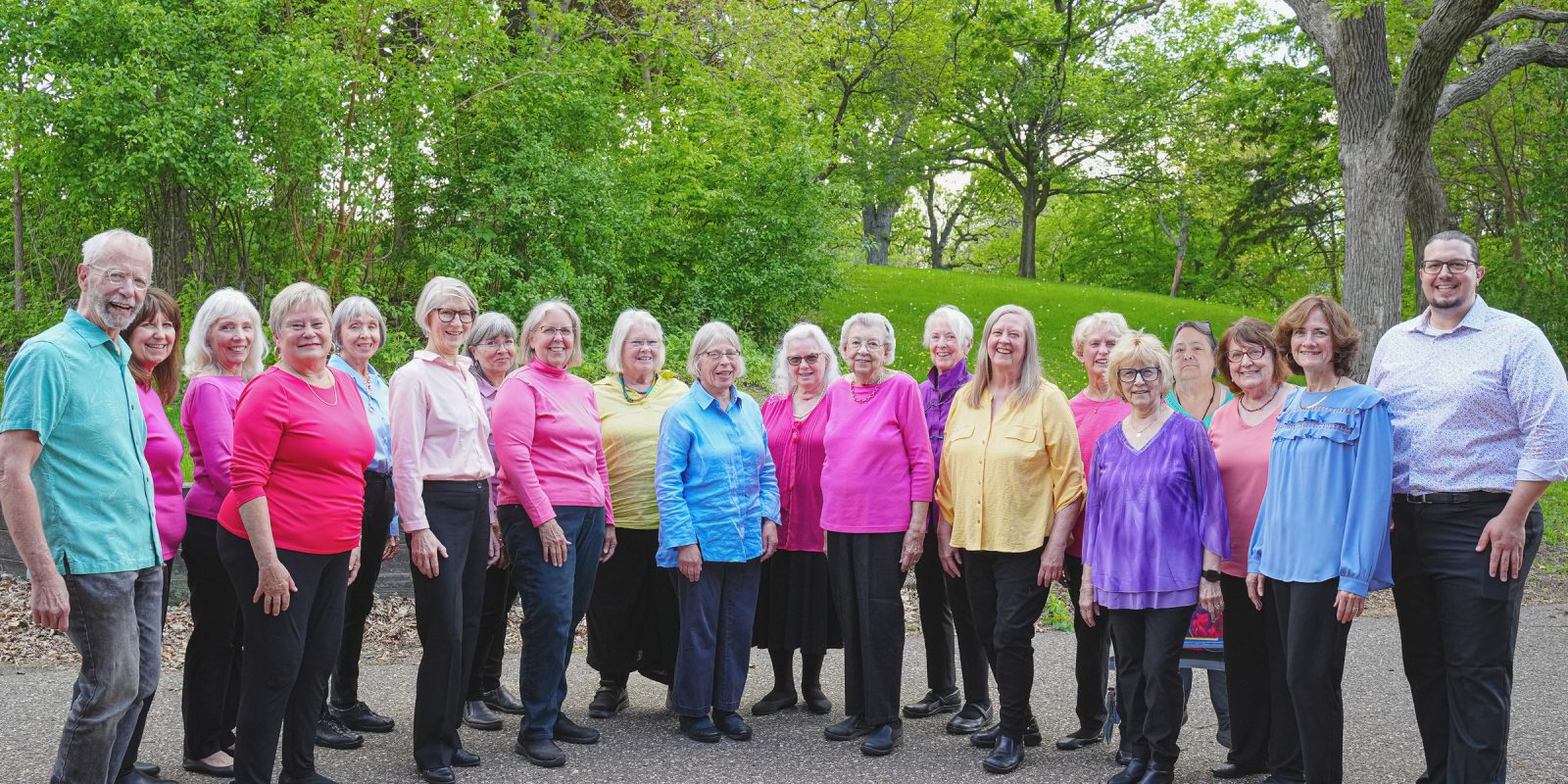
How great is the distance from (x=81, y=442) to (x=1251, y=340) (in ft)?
14.3

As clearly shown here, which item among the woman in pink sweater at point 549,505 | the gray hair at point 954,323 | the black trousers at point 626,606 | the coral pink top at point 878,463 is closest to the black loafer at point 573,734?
the woman in pink sweater at point 549,505

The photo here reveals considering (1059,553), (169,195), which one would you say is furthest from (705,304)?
(1059,553)

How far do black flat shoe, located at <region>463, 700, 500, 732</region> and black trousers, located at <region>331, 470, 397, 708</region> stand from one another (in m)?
0.52

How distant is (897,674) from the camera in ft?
17.6

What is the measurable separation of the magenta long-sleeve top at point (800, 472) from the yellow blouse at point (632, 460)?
0.58 m

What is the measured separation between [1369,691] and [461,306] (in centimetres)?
513

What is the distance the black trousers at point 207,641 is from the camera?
4676 millimetres

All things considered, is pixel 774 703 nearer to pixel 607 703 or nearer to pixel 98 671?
pixel 607 703

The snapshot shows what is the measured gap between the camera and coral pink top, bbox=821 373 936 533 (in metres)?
5.35

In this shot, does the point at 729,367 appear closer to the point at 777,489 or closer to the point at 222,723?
the point at 777,489

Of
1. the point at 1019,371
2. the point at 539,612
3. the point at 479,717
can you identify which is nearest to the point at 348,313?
the point at 539,612

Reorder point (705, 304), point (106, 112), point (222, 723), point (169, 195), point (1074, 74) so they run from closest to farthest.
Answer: point (222, 723), point (106, 112), point (169, 195), point (705, 304), point (1074, 74)

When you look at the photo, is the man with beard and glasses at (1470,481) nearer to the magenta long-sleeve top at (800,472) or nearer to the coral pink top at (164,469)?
the magenta long-sleeve top at (800,472)

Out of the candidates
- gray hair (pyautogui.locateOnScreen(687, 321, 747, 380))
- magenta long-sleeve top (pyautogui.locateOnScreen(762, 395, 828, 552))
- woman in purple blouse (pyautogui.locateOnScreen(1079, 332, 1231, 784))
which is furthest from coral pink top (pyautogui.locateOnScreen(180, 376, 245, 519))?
woman in purple blouse (pyautogui.locateOnScreen(1079, 332, 1231, 784))
